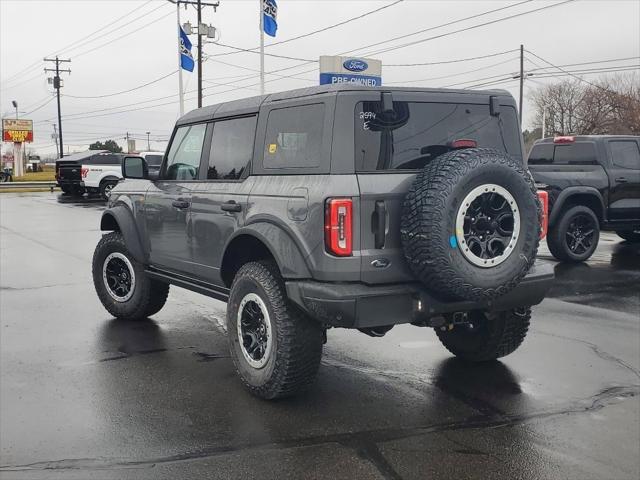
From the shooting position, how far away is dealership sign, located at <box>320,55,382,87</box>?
19.5 m

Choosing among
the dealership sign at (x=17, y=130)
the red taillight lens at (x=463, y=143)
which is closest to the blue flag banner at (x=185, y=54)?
the red taillight lens at (x=463, y=143)

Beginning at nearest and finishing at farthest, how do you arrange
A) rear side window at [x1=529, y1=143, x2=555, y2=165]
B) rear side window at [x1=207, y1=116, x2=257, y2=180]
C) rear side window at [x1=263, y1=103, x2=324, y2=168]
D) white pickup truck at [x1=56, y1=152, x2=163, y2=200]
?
rear side window at [x1=263, y1=103, x2=324, y2=168], rear side window at [x1=207, y1=116, x2=257, y2=180], rear side window at [x1=529, y1=143, x2=555, y2=165], white pickup truck at [x1=56, y1=152, x2=163, y2=200]

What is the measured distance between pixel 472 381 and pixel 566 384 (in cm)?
67

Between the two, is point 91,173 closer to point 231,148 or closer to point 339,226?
point 231,148

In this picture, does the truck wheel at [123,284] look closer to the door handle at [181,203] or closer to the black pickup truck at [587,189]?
the door handle at [181,203]

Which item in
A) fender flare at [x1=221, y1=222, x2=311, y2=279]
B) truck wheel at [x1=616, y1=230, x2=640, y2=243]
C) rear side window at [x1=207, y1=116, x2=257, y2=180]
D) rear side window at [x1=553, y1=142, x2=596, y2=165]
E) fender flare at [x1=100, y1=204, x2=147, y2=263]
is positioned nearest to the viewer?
fender flare at [x1=221, y1=222, x2=311, y2=279]

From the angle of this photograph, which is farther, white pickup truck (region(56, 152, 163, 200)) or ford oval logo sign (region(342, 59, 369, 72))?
white pickup truck (region(56, 152, 163, 200))

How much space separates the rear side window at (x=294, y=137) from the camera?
420 centimetres

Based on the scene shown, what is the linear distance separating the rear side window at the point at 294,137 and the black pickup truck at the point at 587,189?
6972 millimetres

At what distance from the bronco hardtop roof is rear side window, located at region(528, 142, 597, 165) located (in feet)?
22.6

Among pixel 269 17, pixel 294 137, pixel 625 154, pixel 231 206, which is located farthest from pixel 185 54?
pixel 294 137

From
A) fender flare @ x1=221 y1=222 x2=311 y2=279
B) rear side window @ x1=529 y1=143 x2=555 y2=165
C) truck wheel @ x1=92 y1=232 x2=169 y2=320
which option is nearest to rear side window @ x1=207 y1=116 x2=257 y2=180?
fender flare @ x1=221 y1=222 x2=311 y2=279

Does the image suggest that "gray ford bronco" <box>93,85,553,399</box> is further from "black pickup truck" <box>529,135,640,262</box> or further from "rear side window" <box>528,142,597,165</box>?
"rear side window" <box>528,142,597,165</box>

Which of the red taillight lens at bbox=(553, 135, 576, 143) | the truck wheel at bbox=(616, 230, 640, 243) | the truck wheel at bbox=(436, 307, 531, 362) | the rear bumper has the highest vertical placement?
the red taillight lens at bbox=(553, 135, 576, 143)
